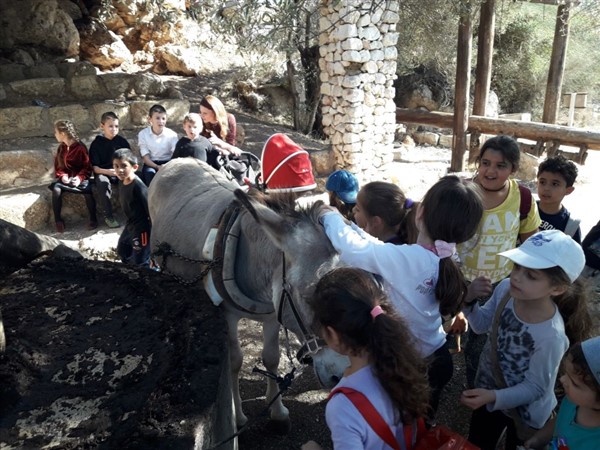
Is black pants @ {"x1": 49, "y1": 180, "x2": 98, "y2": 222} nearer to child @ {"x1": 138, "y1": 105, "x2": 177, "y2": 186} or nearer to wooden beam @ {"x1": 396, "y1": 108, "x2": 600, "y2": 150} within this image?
child @ {"x1": 138, "y1": 105, "x2": 177, "y2": 186}

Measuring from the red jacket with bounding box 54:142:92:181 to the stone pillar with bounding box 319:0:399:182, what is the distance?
14.2ft

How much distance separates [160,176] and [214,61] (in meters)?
10.8

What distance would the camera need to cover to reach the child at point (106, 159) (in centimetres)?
625

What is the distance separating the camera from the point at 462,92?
417 inches

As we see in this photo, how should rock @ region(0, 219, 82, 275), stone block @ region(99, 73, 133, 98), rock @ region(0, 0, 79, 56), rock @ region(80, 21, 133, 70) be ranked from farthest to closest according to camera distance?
1. rock @ region(80, 21, 133, 70)
2. rock @ region(0, 0, 79, 56)
3. stone block @ region(99, 73, 133, 98)
4. rock @ region(0, 219, 82, 275)

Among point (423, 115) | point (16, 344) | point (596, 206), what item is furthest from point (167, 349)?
point (423, 115)

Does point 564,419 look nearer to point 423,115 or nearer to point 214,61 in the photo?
point 423,115

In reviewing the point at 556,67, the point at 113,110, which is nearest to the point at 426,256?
the point at 113,110

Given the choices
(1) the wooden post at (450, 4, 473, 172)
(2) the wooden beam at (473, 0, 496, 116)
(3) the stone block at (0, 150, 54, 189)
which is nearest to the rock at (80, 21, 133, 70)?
(3) the stone block at (0, 150, 54, 189)

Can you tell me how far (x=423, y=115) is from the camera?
40.3 ft

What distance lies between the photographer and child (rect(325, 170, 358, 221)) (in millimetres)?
3123

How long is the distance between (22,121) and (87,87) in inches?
57.1

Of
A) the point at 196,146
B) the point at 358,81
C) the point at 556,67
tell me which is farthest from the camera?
the point at 556,67

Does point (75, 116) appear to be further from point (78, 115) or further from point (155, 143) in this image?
point (155, 143)
